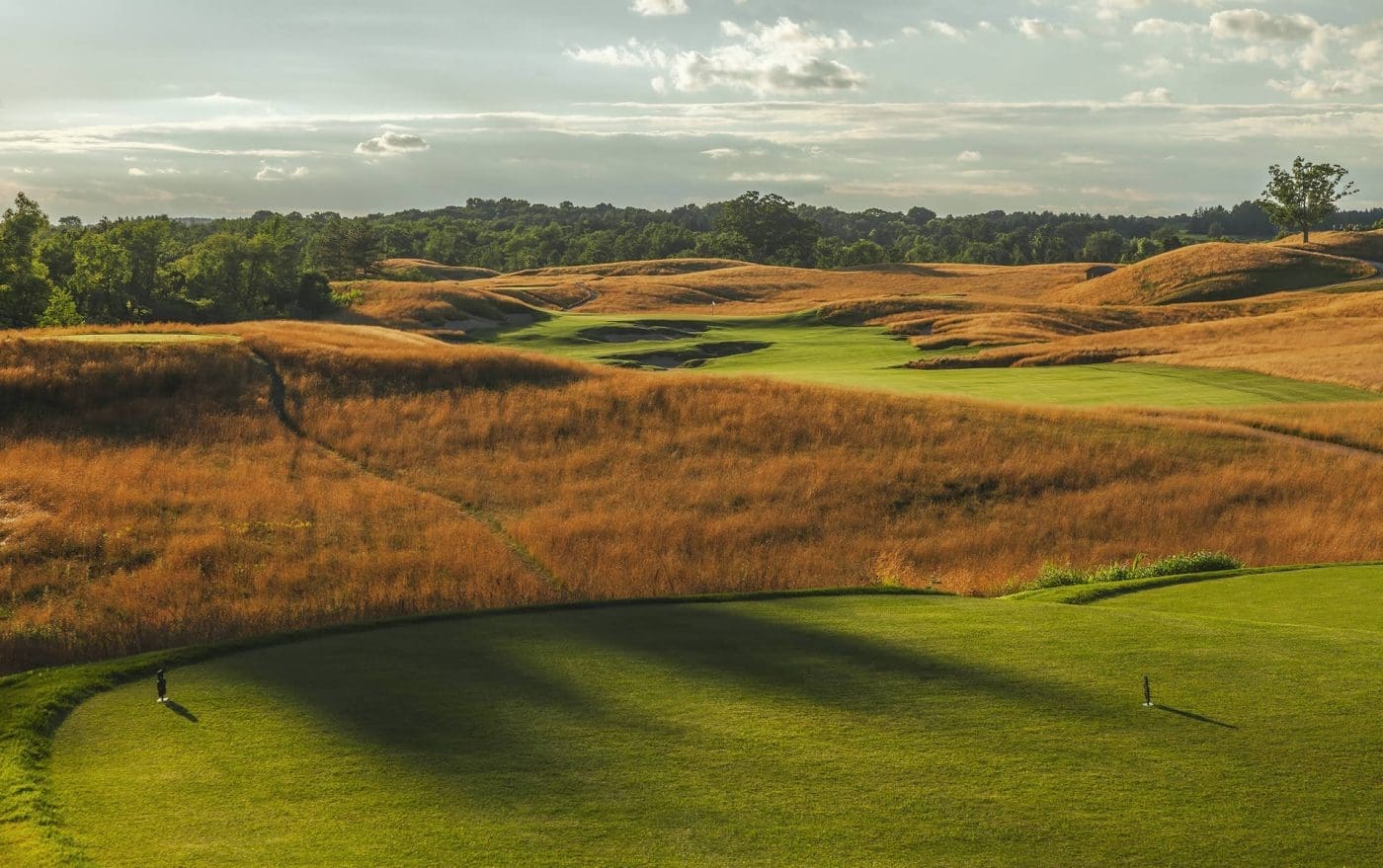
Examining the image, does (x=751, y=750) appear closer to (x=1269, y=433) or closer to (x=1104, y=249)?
(x=1269, y=433)

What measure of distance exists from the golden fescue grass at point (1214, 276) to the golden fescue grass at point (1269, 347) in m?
22.6

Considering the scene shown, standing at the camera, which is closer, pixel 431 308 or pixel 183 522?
pixel 183 522

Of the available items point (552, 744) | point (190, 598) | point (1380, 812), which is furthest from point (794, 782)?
point (190, 598)

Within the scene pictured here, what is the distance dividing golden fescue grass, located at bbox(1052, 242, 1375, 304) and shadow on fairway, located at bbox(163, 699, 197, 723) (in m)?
90.1

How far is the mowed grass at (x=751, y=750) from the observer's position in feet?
23.3

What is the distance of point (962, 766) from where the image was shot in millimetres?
8281

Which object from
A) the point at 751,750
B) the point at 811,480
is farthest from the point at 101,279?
the point at 751,750

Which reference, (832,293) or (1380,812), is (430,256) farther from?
(1380,812)

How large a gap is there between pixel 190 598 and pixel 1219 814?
52.4 ft

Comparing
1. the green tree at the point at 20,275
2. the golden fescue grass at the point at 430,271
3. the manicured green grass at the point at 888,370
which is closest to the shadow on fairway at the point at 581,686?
the manicured green grass at the point at 888,370

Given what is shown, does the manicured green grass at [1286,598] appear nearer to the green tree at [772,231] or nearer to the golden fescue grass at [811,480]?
the golden fescue grass at [811,480]

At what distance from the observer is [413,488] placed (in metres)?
27.2

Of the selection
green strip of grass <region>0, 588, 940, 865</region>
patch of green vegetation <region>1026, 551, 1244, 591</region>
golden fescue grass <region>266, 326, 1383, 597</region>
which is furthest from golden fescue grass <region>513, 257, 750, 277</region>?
green strip of grass <region>0, 588, 940, 865</region>

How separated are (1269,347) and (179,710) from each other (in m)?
54.8
